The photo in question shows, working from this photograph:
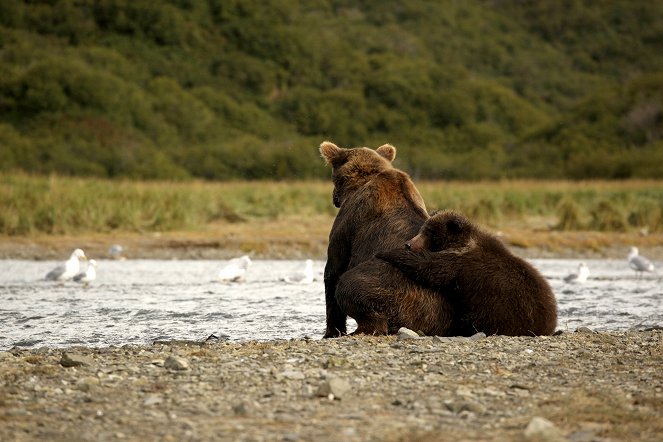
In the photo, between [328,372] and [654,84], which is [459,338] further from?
[654,84]

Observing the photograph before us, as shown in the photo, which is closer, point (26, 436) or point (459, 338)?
point (26, 436)

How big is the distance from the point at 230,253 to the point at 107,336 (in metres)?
12.2

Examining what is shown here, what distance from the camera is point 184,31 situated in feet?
223

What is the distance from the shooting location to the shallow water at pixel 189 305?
10.5 meters

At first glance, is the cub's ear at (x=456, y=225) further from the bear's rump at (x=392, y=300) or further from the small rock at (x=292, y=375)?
the small rock at (x=292, y=375)

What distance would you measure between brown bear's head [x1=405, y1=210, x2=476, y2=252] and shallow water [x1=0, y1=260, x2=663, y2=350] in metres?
2.24

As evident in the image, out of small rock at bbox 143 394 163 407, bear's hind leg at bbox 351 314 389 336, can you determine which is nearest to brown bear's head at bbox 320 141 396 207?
bear's hind leg at bbox 351 314 389 336

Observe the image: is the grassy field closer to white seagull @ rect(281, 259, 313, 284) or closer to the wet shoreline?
the wet shoreline

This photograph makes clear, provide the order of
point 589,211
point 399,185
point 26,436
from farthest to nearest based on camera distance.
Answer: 1. point 589,211
2. point 399,185
3. point 26,436

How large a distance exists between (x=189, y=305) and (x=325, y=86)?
56134 millimetres

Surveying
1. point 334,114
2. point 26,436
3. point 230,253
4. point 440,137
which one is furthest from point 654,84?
point 26,436

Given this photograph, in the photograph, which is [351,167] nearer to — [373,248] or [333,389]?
[373,248]

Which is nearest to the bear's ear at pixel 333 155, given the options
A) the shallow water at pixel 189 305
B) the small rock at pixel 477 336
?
the shallow water at pixel 189 305


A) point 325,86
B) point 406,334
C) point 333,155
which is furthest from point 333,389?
point 325,86
